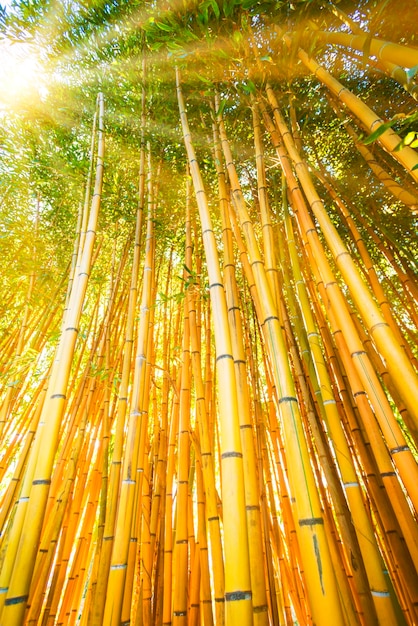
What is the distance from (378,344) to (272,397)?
1.83 metres

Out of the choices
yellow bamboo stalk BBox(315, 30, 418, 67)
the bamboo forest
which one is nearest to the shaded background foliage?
the bamboo forest

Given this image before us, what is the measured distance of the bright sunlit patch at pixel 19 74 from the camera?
2590 mm

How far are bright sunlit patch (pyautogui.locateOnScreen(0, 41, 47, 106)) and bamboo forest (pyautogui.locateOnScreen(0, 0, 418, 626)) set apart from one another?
0.05 feet

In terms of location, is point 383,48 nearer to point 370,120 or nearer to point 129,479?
point 370,120

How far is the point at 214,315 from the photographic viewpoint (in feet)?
3.42

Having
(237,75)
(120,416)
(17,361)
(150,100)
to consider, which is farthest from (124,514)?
(150,100)

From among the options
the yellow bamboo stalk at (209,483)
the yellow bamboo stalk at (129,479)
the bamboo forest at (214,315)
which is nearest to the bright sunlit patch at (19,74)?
the bamboo forest at (214,315)

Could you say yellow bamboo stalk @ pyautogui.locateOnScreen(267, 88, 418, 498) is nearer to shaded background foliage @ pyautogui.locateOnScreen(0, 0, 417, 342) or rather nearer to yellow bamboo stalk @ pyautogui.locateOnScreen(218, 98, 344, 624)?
yellow bamboo stalk @ pyautogui.locateOnScreen(218, 98, 344, 624)

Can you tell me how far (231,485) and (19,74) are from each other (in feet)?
12.5

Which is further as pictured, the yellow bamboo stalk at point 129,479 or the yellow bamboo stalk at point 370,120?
the yellow bamboo stalk at point 370,120

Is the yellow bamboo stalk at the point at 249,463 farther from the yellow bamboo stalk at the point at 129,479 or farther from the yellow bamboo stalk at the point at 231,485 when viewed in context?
the yellow bamboo stalk at the point at 129,479

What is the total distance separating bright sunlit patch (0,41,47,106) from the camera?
8.50ft

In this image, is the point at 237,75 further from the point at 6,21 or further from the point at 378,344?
the point at 378,344

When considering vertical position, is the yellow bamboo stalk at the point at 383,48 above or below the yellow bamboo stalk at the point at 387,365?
above
